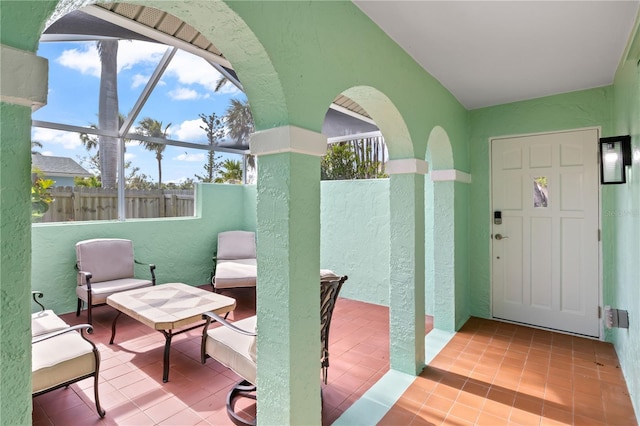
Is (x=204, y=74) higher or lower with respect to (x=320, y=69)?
higher

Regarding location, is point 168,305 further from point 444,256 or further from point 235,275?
point 444,256

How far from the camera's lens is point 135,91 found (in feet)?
14.7

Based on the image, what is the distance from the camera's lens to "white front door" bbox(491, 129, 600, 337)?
11.3ft

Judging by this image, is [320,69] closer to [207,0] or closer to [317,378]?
[207,0]

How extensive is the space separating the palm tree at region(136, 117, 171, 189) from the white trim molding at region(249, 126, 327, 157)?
4119 mm

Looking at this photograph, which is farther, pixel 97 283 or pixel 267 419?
pixel 97 283

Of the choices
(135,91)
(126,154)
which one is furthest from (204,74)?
(126,154)

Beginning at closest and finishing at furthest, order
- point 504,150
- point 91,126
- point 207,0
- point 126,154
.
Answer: point 207,0 → point 504,150 → point 91,126 → point 126,154

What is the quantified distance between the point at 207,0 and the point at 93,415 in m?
2.53

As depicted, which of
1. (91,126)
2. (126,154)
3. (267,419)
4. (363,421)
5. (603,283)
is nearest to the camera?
(267,419)

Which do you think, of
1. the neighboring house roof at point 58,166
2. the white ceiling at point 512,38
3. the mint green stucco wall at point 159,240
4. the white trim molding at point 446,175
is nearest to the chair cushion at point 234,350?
the white ceiling at point 512,38

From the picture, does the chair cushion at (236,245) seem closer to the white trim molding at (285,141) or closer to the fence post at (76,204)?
the fence post at (76,204)

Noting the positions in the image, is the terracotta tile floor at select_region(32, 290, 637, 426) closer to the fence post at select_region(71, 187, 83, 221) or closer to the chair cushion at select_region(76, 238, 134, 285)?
the chair cushion at select_region(76, 238, 134, 285)

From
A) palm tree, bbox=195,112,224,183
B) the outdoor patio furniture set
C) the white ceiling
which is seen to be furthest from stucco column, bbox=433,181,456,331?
palm tree, bbox=195,112,224,183
